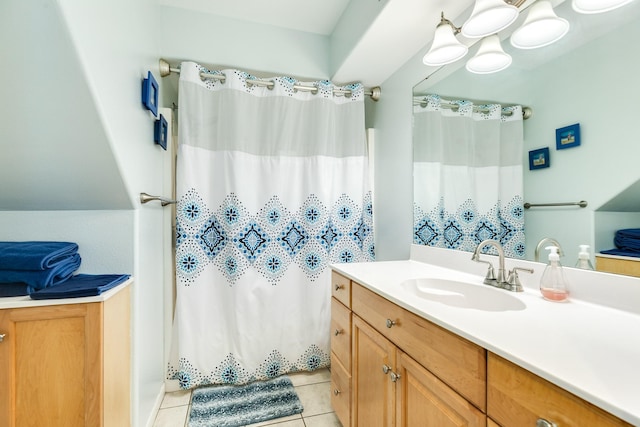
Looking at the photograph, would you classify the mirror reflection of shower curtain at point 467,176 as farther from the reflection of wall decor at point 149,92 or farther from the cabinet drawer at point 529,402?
the reflection of wall decor at point 149,92

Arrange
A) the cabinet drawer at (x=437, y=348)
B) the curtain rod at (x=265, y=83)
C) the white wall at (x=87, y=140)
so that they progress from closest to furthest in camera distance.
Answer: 1. the cabinet drawer at (x=437, y=348)
2. the white wall at (x=87, y=140)
3. the curtain rod at (x=265, y=83)

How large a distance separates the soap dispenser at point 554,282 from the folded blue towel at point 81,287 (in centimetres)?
155

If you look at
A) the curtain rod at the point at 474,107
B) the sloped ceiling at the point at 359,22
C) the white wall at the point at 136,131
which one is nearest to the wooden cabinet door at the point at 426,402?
the curtain rod at the point at 474,107

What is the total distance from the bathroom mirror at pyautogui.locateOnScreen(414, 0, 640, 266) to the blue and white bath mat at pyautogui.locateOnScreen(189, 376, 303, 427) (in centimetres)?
154

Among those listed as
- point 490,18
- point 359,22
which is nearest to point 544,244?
point 490,18

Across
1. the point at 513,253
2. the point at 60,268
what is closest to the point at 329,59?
the point at 513,253

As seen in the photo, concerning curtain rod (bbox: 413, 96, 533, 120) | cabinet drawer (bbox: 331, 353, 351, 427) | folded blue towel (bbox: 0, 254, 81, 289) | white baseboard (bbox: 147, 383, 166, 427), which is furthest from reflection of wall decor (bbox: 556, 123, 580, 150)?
white baseboard (bbox: 147, 383, 166, 427)

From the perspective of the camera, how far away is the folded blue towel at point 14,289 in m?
1.02

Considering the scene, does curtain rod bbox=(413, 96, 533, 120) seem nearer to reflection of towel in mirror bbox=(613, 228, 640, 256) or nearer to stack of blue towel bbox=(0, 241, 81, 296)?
reflection of towel in mirror bbox=(613, 228, 640, 256)

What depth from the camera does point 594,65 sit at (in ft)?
3.04

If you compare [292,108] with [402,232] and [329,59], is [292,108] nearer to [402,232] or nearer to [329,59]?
[329,59]

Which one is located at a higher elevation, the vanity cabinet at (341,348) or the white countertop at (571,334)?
the white countertop at (571,334)

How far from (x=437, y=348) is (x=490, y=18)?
123 centimetres

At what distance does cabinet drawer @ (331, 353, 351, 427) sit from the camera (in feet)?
4.44
